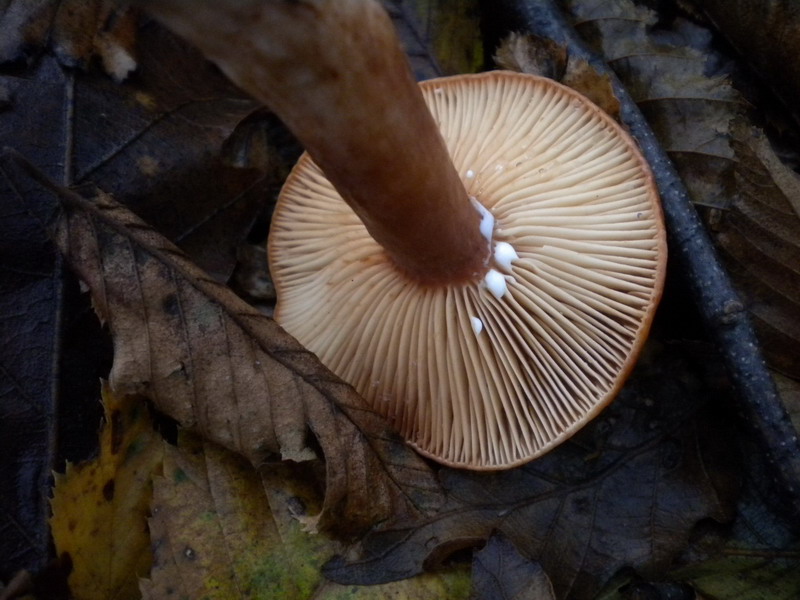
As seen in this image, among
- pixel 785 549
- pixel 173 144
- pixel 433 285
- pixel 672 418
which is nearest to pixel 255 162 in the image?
pixel 173 144

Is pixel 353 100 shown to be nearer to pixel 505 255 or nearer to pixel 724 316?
pixel 505 255

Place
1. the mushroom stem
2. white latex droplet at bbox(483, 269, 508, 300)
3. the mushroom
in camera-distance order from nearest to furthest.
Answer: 1. the mushroom stem
2. the mushroom
3. white latex droplet at bbox(483, 269, 508, 300)

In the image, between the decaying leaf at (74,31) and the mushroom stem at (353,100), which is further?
the decaying leaf at (74,31)

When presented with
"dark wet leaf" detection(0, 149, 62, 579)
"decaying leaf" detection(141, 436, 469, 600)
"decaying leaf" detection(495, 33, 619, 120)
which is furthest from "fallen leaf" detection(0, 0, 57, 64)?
"decaying leaf" detection(495, 33, 619, 120)

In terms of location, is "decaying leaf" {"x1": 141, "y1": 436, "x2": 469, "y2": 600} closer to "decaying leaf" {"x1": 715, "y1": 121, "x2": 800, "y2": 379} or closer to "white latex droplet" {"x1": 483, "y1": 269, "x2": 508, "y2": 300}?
"white latex droplet" {"x1": 483, "y1": 269, "x2": 508, "y2": 300}

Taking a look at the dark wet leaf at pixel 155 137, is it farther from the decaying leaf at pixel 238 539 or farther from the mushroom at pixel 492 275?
the decaying leaf at pixel 238 539

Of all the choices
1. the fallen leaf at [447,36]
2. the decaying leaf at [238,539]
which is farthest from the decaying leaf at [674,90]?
the decaying leaf at [238,539]

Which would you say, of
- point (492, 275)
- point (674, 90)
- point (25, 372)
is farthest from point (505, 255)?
point (25, 372)
